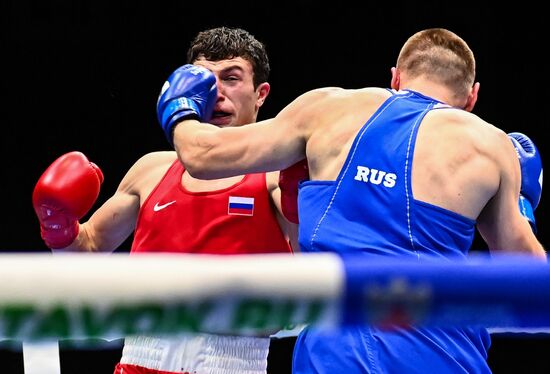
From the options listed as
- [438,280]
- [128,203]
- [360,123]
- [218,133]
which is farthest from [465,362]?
[128,203]

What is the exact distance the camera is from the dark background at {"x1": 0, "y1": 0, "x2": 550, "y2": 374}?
5016 millimetres

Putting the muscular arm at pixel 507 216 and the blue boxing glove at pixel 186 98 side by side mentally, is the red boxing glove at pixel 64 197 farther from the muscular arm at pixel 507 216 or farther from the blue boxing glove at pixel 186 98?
the muscular arm at pixel 507 216

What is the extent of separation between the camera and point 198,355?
2.29 m

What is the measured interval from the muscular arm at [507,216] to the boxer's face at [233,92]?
3.31 feet

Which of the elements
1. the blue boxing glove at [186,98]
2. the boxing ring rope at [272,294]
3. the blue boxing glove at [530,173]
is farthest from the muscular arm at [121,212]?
the boxing ring rope at [272,294]

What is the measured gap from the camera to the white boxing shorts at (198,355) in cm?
229

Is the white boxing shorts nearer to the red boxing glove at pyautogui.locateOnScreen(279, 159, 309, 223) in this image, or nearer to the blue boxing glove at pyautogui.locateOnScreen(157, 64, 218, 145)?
the red boxing glove at pyautogui.locateOnScreen(279, 159, 309, 223)

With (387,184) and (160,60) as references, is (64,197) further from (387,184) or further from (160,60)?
(160,60)

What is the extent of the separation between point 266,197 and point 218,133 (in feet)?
1.71

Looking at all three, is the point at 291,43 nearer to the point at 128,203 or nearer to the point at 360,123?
the point at 128,203

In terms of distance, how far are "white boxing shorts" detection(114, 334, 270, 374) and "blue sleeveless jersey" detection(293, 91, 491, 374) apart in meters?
0.47

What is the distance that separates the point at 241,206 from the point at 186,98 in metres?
0.42

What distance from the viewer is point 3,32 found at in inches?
197

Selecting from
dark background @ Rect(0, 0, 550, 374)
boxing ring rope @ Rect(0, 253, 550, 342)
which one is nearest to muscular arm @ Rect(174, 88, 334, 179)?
boxing ring rope @ Rect(0, 253, 550, 342)
